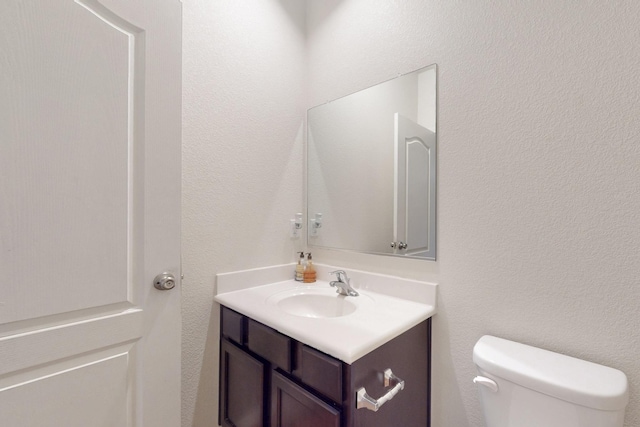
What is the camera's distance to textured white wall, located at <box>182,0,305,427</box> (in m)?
1.24

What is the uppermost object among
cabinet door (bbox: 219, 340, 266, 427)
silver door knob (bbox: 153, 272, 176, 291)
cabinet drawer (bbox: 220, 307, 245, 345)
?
silver door knob (bbox: 153, 272, 176, 291)

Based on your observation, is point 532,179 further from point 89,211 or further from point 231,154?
point 89,211

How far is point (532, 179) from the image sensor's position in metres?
0.95

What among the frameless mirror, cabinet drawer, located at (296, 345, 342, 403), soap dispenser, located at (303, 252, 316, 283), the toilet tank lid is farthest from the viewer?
soap dispenser, located at (303, 252, 316, 283)

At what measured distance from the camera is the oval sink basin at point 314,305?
4.22 ft

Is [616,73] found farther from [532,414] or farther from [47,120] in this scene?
[47,120]

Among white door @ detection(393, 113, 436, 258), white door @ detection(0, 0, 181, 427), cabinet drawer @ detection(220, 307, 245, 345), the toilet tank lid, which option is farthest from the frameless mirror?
white door @ detection(0, 0, 181, 427)

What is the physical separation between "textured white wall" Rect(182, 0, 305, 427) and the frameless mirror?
154 millimetres

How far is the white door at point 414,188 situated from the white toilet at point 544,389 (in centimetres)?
43

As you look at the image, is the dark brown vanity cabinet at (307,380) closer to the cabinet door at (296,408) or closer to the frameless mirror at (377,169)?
the cabinet door at (296,408)

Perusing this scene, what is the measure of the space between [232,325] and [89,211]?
698 millimetres

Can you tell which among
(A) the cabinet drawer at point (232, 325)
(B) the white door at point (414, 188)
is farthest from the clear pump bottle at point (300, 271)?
(B) the white door at point (414, 188)

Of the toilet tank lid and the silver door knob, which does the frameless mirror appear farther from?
the silver door knob

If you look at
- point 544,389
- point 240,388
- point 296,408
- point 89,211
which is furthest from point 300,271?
point 544,389
